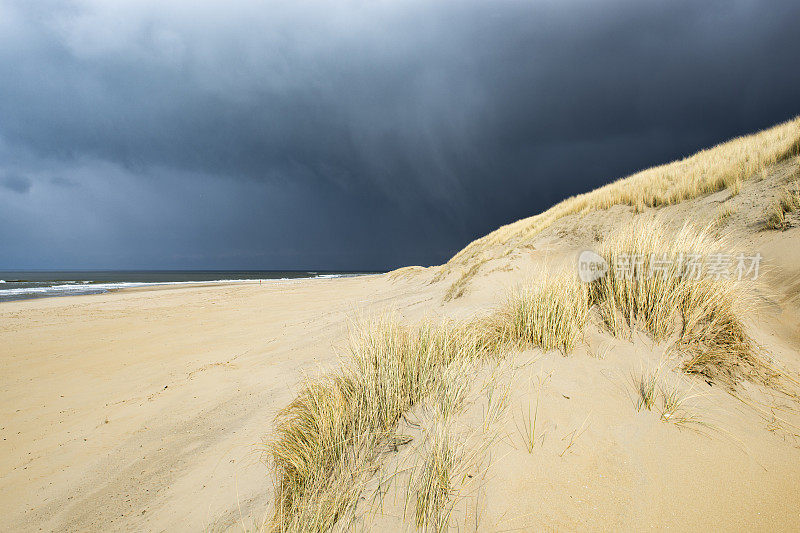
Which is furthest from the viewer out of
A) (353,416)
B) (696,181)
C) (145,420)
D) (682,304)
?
(696,181)

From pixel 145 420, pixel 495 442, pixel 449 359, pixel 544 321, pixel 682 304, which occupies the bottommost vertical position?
pixel 145 420

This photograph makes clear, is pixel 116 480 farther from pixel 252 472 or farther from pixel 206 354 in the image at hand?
pixel 206 354

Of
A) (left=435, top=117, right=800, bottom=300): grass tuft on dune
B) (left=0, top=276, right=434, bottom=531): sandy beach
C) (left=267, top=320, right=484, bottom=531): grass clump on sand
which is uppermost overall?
(left=435, top=117, right=800, bottom=300): grass tuft on dune

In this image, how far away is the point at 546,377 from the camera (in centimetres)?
248

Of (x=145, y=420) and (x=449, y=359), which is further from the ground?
(x=449, y=359)

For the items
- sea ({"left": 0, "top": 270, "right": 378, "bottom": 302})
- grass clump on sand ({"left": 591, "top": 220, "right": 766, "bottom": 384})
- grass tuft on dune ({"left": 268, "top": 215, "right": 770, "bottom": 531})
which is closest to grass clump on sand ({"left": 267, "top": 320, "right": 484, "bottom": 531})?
grass tuft on dune ({"left": 268, "top": 215, "right": 770, "bottom": 531})

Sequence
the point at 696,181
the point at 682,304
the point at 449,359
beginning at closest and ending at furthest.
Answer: the point at 449,359 < the point at 682,304 < the point at 696,181

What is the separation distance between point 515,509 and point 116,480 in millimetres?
3420

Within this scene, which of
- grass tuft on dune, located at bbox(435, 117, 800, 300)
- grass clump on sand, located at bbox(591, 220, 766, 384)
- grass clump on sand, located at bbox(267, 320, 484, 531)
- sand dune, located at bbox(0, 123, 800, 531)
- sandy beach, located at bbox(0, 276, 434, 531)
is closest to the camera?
sand dune, located at bbox(0, 123, 800, 531)

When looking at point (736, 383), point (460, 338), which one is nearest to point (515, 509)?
point (460, 338)

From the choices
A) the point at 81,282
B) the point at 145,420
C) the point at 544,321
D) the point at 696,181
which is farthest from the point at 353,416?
the point at 81,282

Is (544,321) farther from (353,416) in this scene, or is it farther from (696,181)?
(696,181)

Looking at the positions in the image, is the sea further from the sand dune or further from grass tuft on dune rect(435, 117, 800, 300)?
grass tuft on dune rect(435, 117, 800, 300)

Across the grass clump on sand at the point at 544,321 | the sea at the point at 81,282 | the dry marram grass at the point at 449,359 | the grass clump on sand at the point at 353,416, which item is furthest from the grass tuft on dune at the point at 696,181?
the sea at the point at 81,282
